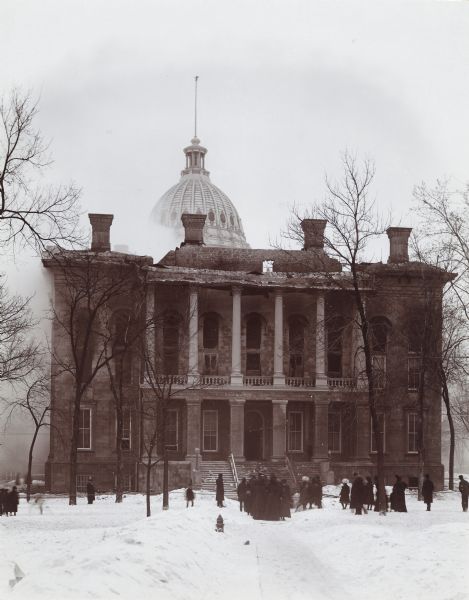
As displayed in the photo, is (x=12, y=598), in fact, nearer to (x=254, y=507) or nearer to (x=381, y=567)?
(x=381, y=567)

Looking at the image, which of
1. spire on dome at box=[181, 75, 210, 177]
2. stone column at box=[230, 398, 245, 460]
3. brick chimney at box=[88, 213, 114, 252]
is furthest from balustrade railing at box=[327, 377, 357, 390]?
spire on dome at box=[181, 75, 210, 177]

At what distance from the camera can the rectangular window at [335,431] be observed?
4969 centimetres

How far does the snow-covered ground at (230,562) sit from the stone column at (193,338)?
71.2 feet

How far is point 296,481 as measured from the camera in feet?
141

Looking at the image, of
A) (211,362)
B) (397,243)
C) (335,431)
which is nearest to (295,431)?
(335,431)

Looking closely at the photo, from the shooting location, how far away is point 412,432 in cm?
5038

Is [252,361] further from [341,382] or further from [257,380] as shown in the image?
[341,382]

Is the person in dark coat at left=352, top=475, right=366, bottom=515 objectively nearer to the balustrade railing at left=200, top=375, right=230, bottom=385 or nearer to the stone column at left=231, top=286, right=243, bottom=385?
the stone column at left=231, top=286, right=243, bottom=385

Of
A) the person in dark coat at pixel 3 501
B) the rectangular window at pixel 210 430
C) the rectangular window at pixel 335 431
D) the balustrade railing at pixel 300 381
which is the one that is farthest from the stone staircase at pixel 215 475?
the person in dark coat at pixel 3 501

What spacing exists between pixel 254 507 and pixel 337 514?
9.32 feet

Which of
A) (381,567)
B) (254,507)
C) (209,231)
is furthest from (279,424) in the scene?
(209,231)

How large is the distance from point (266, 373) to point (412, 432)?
8.93 metres

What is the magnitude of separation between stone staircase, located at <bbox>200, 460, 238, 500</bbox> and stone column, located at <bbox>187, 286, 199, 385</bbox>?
14.8ft

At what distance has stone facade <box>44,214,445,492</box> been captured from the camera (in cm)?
4666
